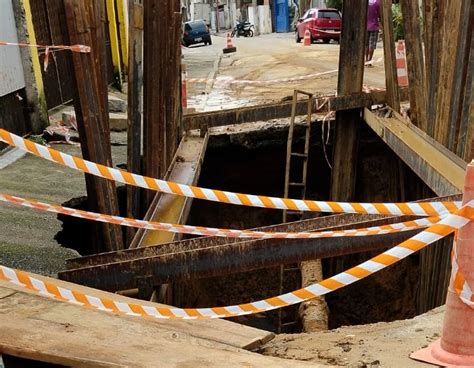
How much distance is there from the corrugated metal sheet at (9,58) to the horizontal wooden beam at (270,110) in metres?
2.17

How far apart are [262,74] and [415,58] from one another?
32.9 ft

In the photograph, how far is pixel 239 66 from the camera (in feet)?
62.4

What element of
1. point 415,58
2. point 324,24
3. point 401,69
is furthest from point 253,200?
point 324,24

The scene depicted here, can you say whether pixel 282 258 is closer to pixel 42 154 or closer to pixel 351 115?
pixel 42 154

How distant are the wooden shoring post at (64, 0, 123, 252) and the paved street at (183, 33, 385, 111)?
6199mm

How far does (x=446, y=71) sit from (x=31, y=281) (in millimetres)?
3832

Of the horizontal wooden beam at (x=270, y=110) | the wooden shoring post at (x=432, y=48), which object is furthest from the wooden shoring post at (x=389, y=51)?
the wooden shoring post at (x=432, y=48)

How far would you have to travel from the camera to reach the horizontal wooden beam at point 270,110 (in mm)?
7652

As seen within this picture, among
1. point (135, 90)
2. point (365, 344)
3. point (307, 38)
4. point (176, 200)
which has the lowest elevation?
point (307, 38)

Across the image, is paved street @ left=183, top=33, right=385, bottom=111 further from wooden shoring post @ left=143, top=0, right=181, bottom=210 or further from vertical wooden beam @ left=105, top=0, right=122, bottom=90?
wooden shoring post @ left=143, top=0, right=181, bottom=210

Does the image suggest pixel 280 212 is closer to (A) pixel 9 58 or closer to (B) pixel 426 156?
(B) pixel 426 156

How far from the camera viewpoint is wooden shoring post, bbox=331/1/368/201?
760 centimetres

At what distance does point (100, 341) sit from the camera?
2555 millimetres

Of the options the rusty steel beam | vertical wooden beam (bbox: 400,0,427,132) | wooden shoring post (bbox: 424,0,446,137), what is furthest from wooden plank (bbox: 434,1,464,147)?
the rusty steel beam
